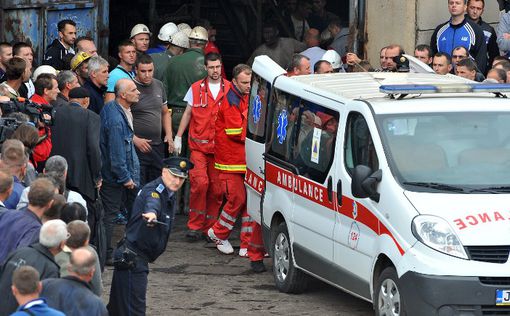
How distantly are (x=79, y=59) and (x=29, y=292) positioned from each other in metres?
7.94

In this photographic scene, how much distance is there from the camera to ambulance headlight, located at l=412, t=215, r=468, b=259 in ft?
34.1

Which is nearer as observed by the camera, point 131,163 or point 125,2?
point 131,163

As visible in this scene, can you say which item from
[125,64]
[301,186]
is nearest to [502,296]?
[301,186]

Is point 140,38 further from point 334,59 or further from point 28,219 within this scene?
point 28,219

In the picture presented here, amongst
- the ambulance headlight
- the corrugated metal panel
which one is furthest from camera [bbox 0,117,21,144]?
the corrugated metal panel

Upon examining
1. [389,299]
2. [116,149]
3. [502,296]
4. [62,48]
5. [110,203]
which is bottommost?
[110,203]

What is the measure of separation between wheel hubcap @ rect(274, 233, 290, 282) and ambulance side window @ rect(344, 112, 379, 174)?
4.90 feet

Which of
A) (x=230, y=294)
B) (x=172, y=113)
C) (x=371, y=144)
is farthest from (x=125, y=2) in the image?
(x=371, y=144)

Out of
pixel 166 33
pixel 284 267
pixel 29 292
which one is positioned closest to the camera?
pixel 29 292

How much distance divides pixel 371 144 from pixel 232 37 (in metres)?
11.8

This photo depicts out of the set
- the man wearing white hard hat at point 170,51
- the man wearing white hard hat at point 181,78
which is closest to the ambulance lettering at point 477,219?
the man wearing white hard hat at point 181,78

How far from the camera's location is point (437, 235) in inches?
411

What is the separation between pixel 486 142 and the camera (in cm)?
1138

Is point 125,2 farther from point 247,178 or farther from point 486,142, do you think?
point 486,142
